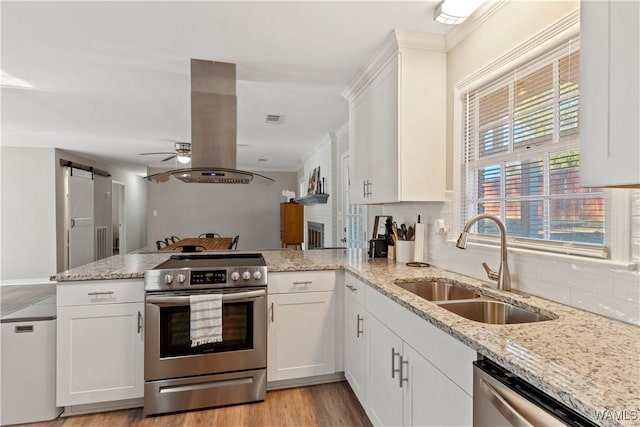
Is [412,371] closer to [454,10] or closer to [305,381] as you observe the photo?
[305,381]

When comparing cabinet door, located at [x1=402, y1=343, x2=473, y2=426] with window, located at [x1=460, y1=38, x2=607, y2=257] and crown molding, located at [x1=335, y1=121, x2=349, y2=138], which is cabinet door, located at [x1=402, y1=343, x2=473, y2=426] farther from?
crown molding, located at [x1=335, y1=121, x2=349, y2=138]

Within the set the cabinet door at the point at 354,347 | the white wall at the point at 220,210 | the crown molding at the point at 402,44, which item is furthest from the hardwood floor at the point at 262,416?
the white wall at the point at 220,210

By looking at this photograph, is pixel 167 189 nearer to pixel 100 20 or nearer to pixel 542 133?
pixel 100 20

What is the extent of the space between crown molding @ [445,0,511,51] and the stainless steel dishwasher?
1.80 meters

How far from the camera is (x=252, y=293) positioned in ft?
7.33

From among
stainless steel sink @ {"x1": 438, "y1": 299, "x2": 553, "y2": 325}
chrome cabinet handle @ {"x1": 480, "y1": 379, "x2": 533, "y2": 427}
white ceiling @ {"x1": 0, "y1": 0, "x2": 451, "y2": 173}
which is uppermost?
white ceiling @ {"x1": 0, "y1": 0, "x2": 451, "y2": 173}

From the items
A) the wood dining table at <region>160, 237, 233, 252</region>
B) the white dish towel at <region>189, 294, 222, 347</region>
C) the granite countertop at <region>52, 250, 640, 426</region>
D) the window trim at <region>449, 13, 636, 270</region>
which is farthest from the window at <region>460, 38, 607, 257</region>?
the wood dining table at <region>160, 237, 233, 252</region>

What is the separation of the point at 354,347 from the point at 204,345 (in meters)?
1.00

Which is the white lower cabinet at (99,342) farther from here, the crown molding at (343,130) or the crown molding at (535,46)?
the crown molding at (343,130)

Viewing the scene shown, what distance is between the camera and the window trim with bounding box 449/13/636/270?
119 cm

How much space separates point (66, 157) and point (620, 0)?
24.3 ft

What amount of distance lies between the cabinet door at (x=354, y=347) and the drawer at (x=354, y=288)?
0.03m

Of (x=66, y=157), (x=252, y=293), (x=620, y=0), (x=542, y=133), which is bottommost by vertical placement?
(x=252, y=293)

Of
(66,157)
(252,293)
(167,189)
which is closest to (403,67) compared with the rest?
(252,293)
